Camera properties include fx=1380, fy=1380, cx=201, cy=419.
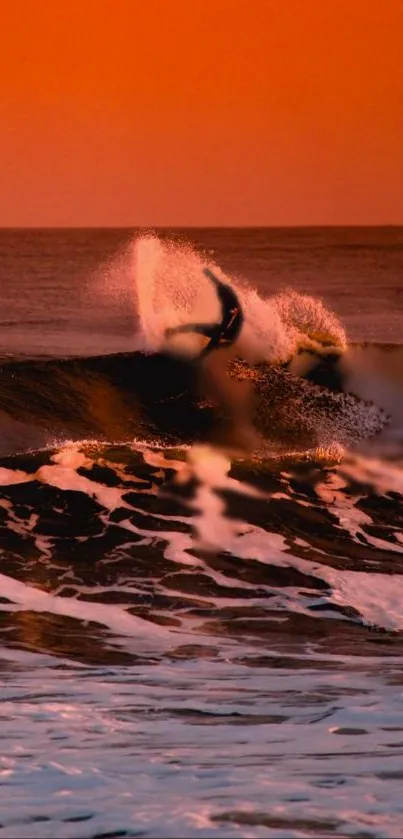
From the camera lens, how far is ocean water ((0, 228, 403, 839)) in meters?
5.82

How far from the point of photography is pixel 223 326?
74.1 feet

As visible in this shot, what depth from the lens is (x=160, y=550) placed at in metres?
11.5

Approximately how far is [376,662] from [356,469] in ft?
24.4

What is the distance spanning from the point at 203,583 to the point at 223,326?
1238 cm

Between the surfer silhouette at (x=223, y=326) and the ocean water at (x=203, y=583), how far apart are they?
0.79 ft

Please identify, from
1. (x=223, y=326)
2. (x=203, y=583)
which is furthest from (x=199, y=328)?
(x=203, y=583)

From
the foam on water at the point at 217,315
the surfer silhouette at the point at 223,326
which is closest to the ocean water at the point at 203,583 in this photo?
the foam on water at the point at 217,315

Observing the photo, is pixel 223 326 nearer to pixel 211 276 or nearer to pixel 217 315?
pixel 217 315

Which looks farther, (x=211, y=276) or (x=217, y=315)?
(x=211, y=276)

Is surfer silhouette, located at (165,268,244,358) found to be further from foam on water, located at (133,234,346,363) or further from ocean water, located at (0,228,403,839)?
ocean water, located at (0,228,403,839)

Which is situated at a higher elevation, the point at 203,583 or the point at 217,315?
the point at 217,315

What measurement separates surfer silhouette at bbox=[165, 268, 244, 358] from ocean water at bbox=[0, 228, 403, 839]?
24 centimetres

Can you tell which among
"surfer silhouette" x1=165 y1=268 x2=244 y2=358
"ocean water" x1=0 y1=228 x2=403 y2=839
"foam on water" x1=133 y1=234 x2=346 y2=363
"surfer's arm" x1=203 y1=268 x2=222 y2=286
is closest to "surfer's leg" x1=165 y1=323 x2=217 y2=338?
"surfer silhouette" x1=165 y1=268 x2=244 y2=358

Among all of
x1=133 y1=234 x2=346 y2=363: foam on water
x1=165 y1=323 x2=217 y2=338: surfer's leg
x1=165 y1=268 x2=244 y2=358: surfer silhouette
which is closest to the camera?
x1=165 y1=268 x2=244 y2=358: surfer silhouette
